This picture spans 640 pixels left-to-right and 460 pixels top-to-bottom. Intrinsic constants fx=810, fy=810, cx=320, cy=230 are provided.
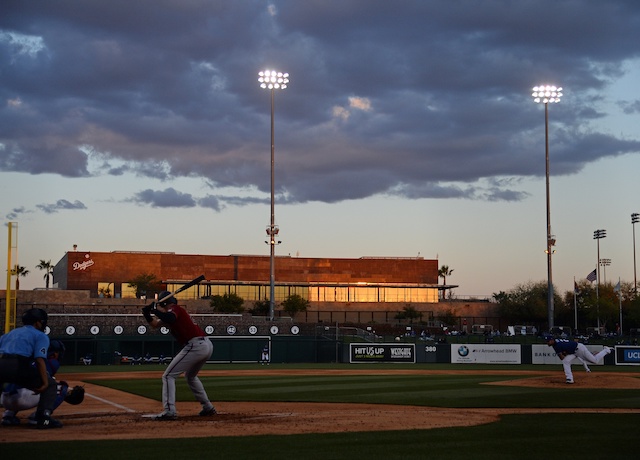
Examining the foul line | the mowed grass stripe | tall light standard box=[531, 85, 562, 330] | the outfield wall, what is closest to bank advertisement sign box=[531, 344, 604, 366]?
the outfield wall

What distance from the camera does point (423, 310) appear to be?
99.8 metres

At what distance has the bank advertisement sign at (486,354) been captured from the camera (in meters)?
44.3

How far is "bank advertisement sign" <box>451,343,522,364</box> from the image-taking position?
44.3 metres

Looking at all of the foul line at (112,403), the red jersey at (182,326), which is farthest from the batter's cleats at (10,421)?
the foul line at (112,403)

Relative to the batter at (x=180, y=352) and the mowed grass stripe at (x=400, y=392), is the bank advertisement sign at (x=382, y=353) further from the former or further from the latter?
the batter at (x=180, y=352)

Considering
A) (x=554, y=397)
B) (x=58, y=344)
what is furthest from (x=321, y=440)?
(x=554, y=397)

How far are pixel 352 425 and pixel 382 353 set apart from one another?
104 ft

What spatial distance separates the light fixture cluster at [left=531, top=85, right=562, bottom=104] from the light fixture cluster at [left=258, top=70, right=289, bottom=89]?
A: 16244 millimetres

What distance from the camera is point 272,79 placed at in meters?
51.5

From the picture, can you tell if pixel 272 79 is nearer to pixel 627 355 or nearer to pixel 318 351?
pixel 318 351

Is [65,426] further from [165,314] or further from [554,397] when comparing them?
[554,397]

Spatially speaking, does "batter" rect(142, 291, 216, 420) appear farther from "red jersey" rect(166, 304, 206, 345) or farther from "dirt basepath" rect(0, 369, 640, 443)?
"dirt basepath" rect(0, 369, 640, 443)

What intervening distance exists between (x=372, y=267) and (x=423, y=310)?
8618 mm

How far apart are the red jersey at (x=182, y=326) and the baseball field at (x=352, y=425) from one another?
4.68ft
